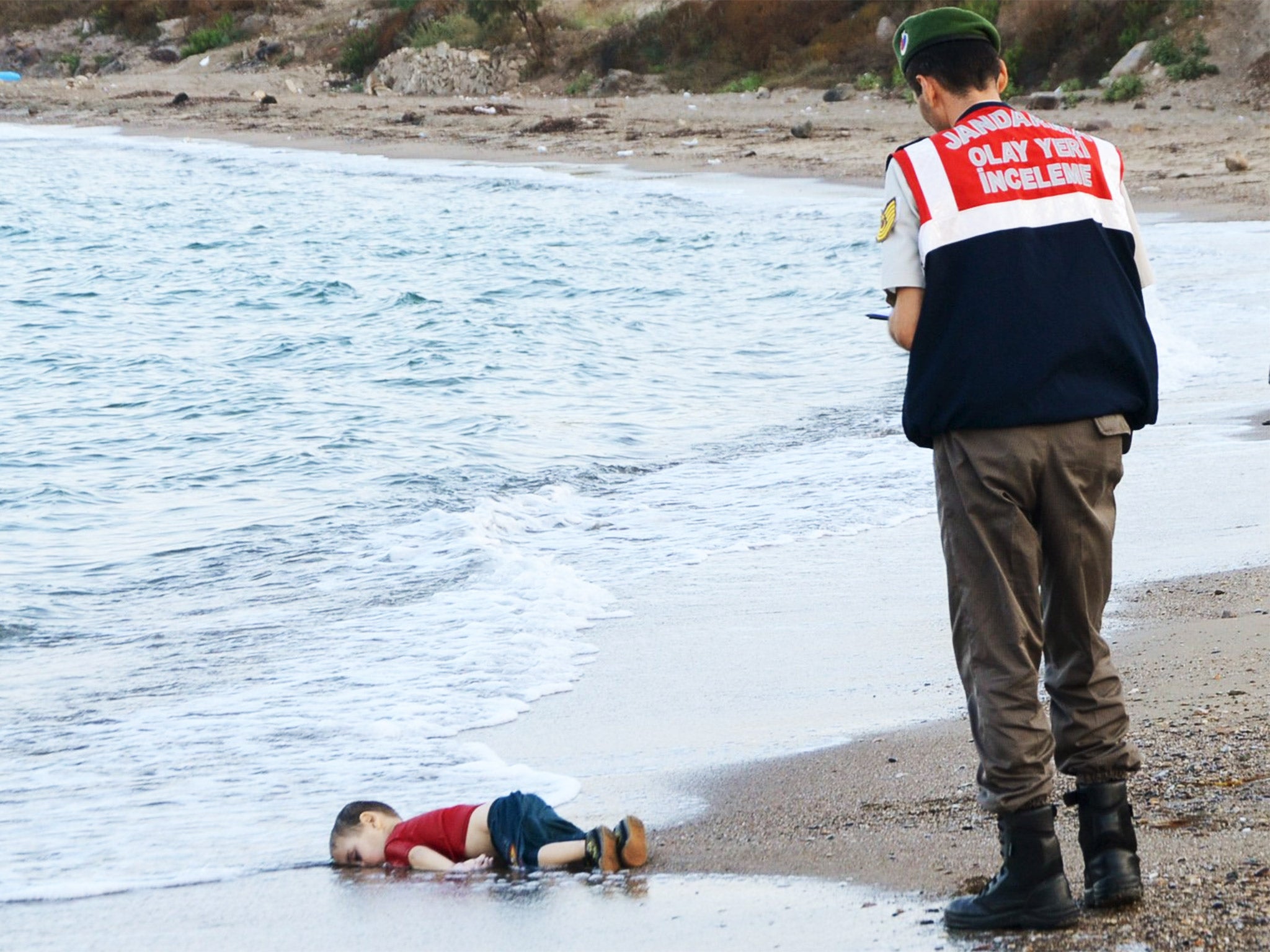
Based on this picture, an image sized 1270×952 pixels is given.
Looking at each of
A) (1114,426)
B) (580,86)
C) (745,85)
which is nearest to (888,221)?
(1114,426)

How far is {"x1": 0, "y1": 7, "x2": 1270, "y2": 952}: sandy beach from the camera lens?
2.98 m

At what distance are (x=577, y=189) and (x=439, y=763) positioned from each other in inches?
804

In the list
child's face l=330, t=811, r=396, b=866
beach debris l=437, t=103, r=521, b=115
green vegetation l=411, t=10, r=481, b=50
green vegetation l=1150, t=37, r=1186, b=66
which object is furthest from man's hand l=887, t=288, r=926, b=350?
green vegetation l=411, t=10, r=481, b=50

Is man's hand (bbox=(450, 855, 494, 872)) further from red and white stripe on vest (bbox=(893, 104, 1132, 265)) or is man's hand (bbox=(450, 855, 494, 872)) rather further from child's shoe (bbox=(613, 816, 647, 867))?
red and white stripe on vest (bbox=(893, 104, 1132, 265))

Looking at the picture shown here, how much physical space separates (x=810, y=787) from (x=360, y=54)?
38.2m

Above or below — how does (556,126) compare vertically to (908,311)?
above

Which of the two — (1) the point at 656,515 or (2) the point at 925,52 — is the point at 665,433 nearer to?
(1) the point at 656,515

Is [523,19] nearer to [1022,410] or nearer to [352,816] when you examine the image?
[352,816]

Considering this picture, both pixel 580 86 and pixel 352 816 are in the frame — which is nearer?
pixel 352 816

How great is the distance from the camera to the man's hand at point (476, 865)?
360 centimetres

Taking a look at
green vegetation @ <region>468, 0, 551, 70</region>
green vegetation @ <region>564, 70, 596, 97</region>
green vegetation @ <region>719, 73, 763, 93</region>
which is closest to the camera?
green vegetation @ <region>719, 73, 763, 93</region>

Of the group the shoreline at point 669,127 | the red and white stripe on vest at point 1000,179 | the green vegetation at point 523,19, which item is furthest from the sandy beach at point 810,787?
the green vegetation at point 523,19

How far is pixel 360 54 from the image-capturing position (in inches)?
1558

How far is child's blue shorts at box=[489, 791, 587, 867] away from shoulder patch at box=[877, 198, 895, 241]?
5.06 feet
